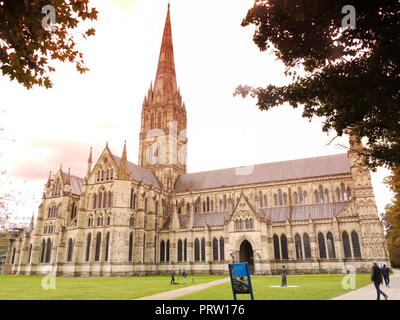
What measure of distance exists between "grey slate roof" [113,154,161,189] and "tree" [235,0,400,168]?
42.2m

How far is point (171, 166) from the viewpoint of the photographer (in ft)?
210

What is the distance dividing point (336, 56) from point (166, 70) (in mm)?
62816

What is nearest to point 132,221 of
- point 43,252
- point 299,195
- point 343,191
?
point 43,252

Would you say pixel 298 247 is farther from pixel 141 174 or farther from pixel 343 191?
pixel 141 174

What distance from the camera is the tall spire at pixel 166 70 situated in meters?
70.3

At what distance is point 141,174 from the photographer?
190 ft

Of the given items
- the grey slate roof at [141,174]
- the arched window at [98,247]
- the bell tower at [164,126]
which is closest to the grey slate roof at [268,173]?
the bell tower at [164,126]

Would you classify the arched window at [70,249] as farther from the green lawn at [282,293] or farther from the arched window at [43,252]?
the green lawn at [282,293]

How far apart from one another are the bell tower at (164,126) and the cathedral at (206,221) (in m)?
0.99

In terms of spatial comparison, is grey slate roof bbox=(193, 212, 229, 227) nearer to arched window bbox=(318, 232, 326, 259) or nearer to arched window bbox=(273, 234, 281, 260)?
arched window bbox=(273, 234, 281, 260)

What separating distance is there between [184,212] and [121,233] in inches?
550

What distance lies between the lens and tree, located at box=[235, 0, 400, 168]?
34.0ft
